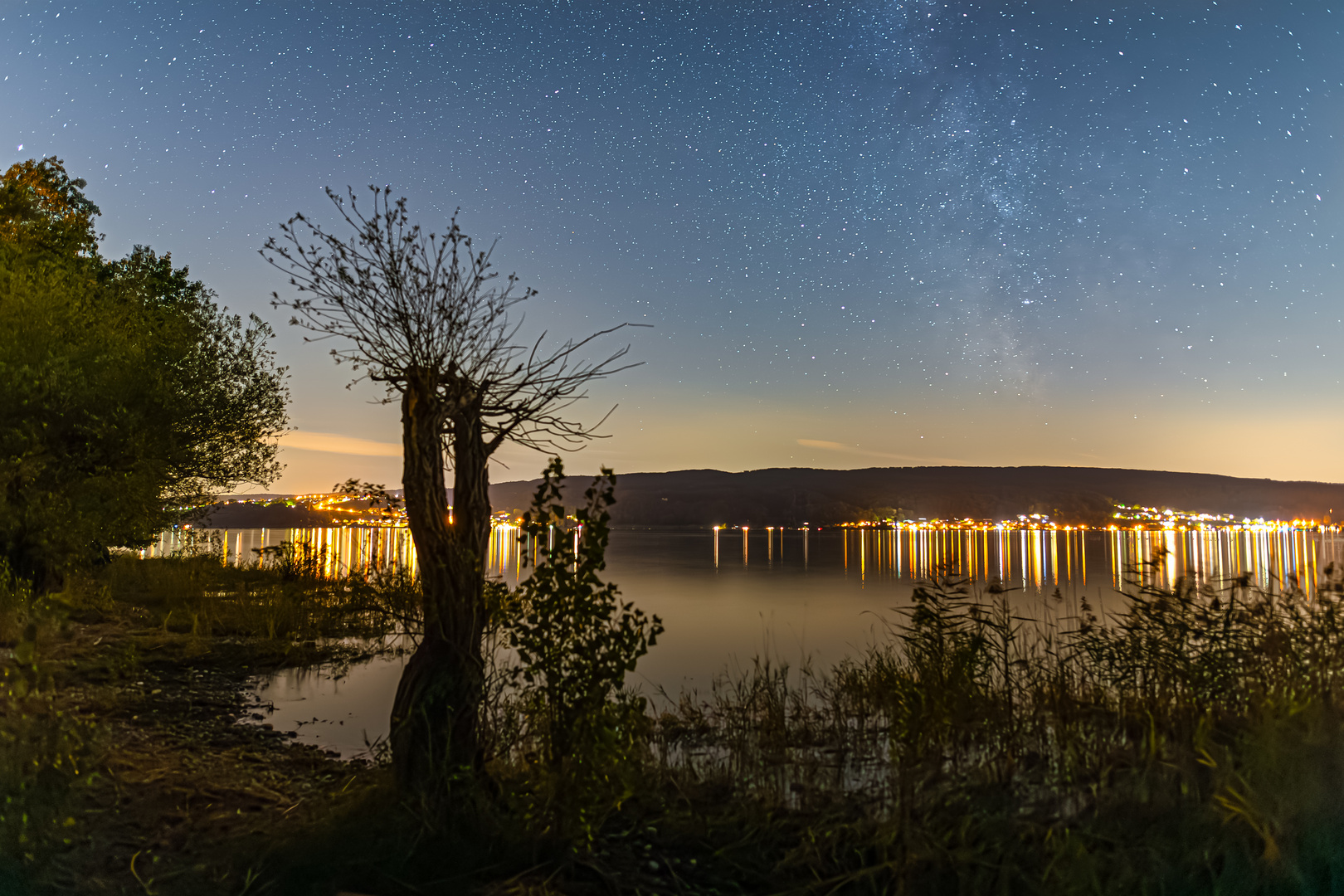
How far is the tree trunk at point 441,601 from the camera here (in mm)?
5453

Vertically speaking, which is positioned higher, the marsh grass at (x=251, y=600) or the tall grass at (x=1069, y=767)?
the tall grass at (x=1069, y=767)

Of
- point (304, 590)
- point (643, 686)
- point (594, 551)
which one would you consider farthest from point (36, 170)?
point (594, 551)

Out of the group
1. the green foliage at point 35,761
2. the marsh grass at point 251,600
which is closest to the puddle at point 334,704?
the marsh grass at point 251,600

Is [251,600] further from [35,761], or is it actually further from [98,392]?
[35,761]

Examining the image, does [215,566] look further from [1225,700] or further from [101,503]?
[1225,700]

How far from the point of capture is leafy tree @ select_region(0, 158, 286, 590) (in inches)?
535

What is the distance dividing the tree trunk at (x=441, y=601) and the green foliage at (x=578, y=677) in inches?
20.1

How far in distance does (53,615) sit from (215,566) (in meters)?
25.1

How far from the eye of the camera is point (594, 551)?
4961 mm

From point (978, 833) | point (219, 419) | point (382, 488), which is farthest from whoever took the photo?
point (219, 419)

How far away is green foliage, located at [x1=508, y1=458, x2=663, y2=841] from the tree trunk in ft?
1.67

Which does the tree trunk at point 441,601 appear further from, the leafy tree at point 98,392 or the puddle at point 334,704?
the leafy tree at point 98,392

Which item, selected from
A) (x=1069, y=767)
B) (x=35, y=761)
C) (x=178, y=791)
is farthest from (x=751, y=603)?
(x=35, y=761)

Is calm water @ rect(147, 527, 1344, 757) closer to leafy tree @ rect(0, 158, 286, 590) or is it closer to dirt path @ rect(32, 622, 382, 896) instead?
dirt path @ rect(32, 622, 382, 896)
